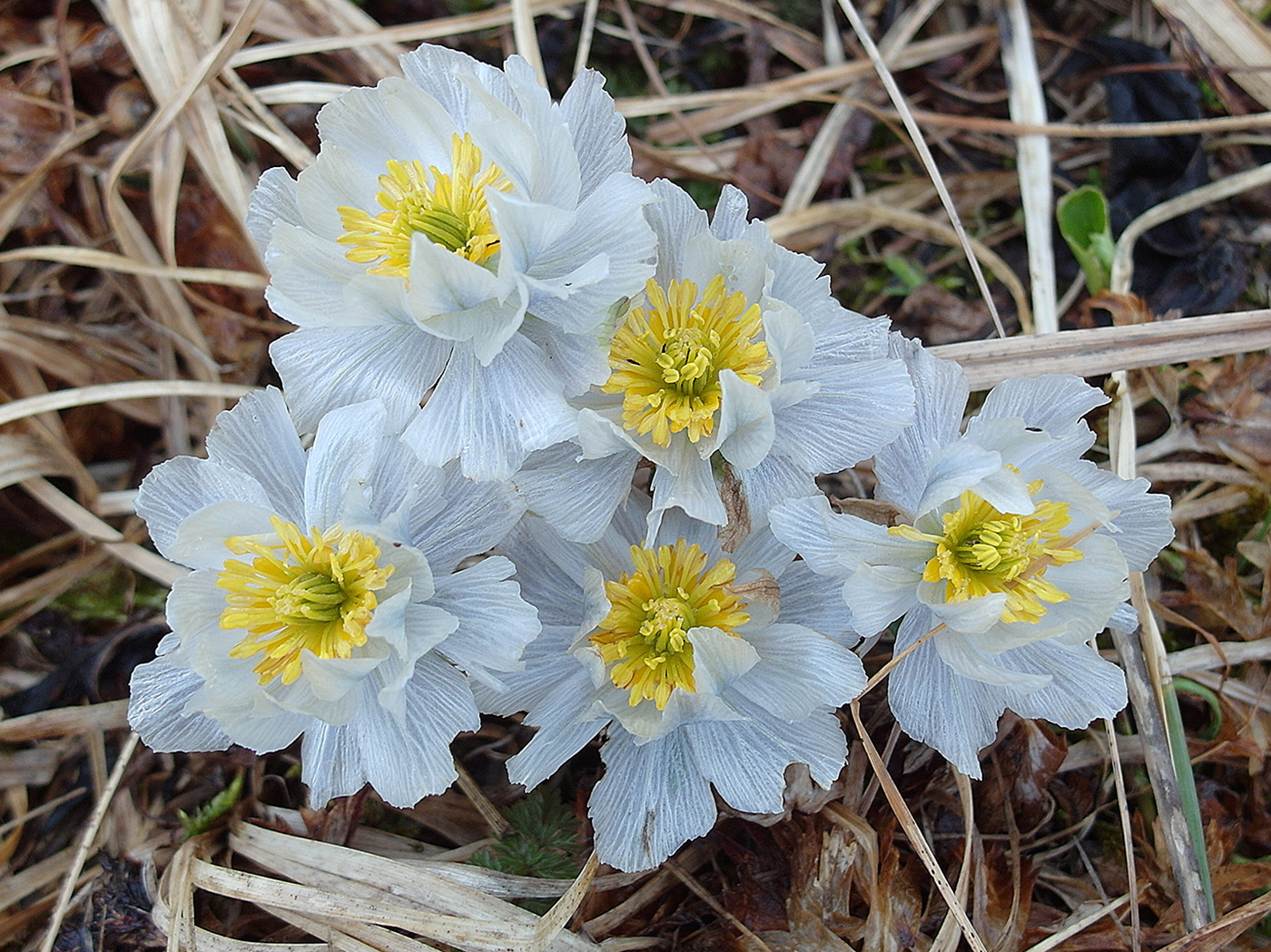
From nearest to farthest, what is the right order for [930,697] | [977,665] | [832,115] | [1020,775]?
[977,665] < [930,697] < [1020,775] < [832,115]

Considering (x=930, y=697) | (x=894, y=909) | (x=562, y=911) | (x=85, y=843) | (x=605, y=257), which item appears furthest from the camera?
(x=85, y=843)

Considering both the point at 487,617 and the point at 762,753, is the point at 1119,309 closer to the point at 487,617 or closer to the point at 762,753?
the point at 762,753

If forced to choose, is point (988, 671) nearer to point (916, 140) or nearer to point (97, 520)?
point (916, 140)

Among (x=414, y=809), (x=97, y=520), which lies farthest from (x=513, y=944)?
(x=97, y=520)

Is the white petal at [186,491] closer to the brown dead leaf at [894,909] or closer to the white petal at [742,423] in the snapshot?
the white petal at [742,423]

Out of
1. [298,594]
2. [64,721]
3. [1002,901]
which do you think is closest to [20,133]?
[64,721]

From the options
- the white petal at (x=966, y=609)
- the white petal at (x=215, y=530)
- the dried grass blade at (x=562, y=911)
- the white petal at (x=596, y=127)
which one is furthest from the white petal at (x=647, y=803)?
the white petal at (x=596, y=127)
